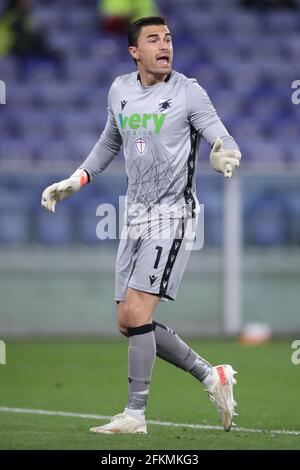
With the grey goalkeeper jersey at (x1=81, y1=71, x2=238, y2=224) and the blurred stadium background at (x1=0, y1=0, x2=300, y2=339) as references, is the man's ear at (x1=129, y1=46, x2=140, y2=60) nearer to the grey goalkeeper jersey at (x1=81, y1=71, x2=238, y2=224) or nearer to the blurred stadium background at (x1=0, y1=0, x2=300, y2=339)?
the grey goalkeeper jersey at (x1=81, y1=71, x2=238, y2=224)

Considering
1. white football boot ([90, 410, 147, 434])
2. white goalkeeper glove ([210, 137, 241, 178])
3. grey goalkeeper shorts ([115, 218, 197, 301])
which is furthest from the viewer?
grey goalkeeper shorts ([115, 218, 197, 301])

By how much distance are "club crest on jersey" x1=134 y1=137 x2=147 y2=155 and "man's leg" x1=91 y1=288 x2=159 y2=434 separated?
76cm

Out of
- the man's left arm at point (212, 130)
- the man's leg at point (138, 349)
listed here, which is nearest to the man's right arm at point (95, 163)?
the man's left arm at point (212, 130)

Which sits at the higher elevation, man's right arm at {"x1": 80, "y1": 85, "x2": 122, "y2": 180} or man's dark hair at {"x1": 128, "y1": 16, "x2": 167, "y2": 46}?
man's dark hair at {"x1": 128, "y1": 16, "x2": 167, "y2": 46}

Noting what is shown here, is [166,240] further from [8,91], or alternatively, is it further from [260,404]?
[8,91]

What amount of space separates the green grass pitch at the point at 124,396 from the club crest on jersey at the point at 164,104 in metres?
1.76

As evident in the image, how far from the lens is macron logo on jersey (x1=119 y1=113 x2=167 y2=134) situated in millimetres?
6609

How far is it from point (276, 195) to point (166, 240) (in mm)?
8339

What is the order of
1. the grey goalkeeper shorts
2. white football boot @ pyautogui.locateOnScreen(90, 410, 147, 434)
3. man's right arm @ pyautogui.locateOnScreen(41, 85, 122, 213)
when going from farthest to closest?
man's right arm @ pyautogui.locateOnScreen(41, 85, 122, 213)
the grey goalkeeper shorts
white football boot @ pyautogui.locateOnScreen(90, 410, 147, 434)

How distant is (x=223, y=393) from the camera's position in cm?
683

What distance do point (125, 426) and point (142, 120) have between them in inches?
65.3

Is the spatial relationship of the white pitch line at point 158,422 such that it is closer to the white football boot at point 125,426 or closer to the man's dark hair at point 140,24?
the white football boot at point 125,426

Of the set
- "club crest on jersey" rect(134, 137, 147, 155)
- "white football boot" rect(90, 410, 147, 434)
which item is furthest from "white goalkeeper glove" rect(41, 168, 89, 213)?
"white football boot" rect(90, 410, 147, 434)
